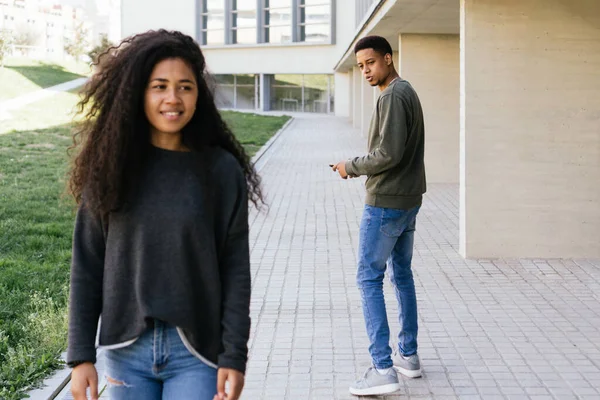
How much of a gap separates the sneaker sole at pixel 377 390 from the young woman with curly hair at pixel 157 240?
2482mm

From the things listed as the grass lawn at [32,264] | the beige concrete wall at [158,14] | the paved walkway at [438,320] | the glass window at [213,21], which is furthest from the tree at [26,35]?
the paved walkway at [438,320]

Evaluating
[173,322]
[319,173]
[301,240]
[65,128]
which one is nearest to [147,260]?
[173,322]

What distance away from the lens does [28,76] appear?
51.4 metres

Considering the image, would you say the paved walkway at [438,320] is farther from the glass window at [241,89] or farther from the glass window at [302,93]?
the glass window at [241,89]

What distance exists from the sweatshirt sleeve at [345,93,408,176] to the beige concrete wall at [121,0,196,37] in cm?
→ 5708

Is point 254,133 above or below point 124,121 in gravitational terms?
above

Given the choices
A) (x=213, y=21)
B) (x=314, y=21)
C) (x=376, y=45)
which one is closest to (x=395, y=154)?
(x=376, y=45)

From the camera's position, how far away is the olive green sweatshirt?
4.91 m

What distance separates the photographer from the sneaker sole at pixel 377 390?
199 inches

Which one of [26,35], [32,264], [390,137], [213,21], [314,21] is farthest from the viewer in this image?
[26,35]

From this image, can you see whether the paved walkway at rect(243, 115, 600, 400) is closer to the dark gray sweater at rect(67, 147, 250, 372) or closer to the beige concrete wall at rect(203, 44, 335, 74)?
the dark gray sweater at rect(67, 147, 250, 372)

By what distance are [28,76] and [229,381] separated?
169ft

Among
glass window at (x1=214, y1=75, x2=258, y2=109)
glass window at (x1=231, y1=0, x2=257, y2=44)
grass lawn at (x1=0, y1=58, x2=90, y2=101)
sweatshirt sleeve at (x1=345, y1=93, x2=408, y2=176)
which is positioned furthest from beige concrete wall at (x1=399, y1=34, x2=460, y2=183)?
glass window at (x1=214, y1=75, x2=258, y2=109)

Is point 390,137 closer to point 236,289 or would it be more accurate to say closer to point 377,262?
point 377,262
